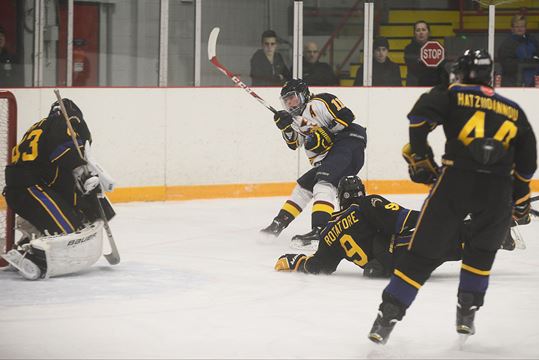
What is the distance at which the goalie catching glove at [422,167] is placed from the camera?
3658mm

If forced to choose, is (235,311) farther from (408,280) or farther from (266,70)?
(266,70)

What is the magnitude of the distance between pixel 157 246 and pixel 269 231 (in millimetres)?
684

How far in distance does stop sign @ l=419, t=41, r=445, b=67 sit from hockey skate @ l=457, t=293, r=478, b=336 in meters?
5.46

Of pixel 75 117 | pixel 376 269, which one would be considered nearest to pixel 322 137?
pixel 376 269

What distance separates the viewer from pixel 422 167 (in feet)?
12.1

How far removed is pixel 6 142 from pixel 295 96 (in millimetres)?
1680

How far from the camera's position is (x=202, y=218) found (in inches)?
289

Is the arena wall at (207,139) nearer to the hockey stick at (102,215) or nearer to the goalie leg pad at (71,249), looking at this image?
the hockey stick at (102,215)

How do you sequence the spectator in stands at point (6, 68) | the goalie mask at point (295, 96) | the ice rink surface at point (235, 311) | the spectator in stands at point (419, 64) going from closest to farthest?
1. the ice rink surface at point (235, 311)
2. the goalie mask at point (295, 96)
3. the spectator in stands at point (6, 68)
4. the spectator in stands at point (419, 64)

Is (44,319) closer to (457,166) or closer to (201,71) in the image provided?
(457,166)

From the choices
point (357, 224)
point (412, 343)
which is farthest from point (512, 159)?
point (357, 224)

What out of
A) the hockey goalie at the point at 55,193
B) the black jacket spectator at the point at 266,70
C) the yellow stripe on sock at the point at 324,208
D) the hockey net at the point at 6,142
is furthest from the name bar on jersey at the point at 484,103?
the black jacket spectator at the point at 266,70

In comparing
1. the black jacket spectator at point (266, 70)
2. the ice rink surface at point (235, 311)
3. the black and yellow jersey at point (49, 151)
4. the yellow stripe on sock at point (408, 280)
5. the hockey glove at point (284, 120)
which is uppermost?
the black jacket spectator at point (266, 70)

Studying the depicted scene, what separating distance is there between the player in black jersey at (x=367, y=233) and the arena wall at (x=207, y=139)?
3.03 metres
